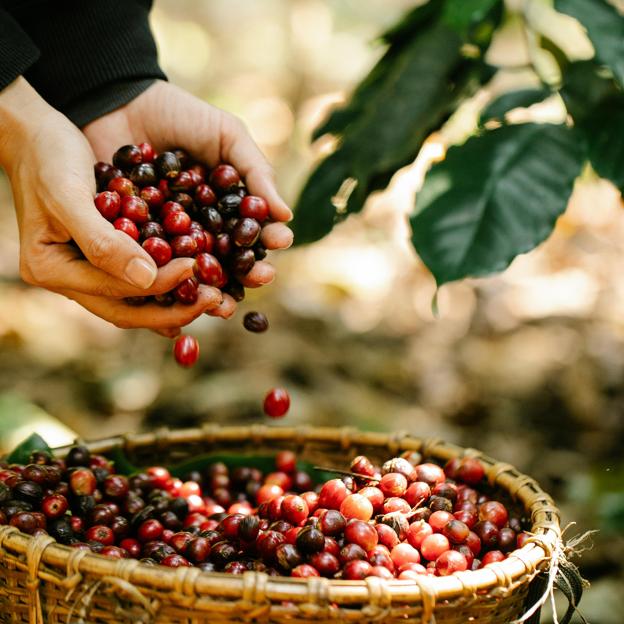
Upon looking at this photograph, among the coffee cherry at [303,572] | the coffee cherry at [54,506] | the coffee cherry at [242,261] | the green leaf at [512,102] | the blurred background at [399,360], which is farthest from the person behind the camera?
the blurred background at [399,360]

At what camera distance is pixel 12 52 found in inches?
61.4

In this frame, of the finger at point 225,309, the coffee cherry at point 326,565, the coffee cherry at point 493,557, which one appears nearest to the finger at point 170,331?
the finger at point 225,309

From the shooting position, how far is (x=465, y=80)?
6.12 ft

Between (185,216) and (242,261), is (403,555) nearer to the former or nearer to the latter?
(242,261)

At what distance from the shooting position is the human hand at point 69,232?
135 centimetres

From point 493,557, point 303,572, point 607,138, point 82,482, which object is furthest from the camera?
point 607,138

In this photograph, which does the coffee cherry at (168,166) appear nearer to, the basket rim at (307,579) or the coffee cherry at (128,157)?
the coffee cherry at (128,157)

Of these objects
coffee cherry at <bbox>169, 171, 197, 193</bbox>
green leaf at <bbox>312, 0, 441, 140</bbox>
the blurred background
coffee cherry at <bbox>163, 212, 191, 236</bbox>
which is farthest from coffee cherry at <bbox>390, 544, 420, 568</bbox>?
green leaf at <bbox>312, 0, 441, 140</bbox>

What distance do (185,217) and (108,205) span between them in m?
0.14

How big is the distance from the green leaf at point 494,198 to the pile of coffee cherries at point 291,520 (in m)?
0.40

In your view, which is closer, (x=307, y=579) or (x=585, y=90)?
(x=307, y=579)

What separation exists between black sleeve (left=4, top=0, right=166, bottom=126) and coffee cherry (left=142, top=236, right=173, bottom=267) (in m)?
0.53

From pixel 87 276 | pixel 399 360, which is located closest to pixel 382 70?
pixel 87 276

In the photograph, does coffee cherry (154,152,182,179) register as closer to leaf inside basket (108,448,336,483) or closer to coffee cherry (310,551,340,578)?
leaf inside basket (108,448,336,483)
